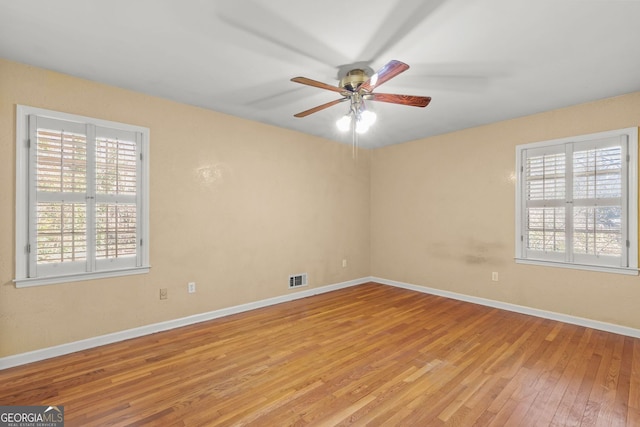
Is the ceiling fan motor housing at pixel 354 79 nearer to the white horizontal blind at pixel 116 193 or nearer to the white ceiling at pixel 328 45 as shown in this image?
the white ceiling at pixel 328 45

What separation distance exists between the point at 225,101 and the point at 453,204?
357 centimetres

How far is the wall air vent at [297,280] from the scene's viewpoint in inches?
175

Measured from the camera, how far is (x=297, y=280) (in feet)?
14.8

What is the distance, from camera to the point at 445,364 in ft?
8.26

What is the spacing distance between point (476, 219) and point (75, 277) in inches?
192

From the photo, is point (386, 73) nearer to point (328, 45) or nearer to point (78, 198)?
point (328, 45)

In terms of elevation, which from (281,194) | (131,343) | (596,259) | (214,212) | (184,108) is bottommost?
(131,343)

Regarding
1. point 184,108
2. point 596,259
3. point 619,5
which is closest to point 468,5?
point 619,5

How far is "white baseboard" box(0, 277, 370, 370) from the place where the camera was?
2.49 m

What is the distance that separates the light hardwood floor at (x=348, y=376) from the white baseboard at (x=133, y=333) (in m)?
0.09

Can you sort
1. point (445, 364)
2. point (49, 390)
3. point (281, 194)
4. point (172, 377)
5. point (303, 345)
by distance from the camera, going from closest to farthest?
point (49, 390), point (172, 377), point (445, 364), point (303, 345), point (281, 194)

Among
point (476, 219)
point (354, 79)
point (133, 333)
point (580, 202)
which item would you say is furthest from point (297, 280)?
point (580, 202)

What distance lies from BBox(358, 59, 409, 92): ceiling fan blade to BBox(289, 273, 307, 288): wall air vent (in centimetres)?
295

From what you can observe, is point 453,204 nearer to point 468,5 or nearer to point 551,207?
point 551,207
